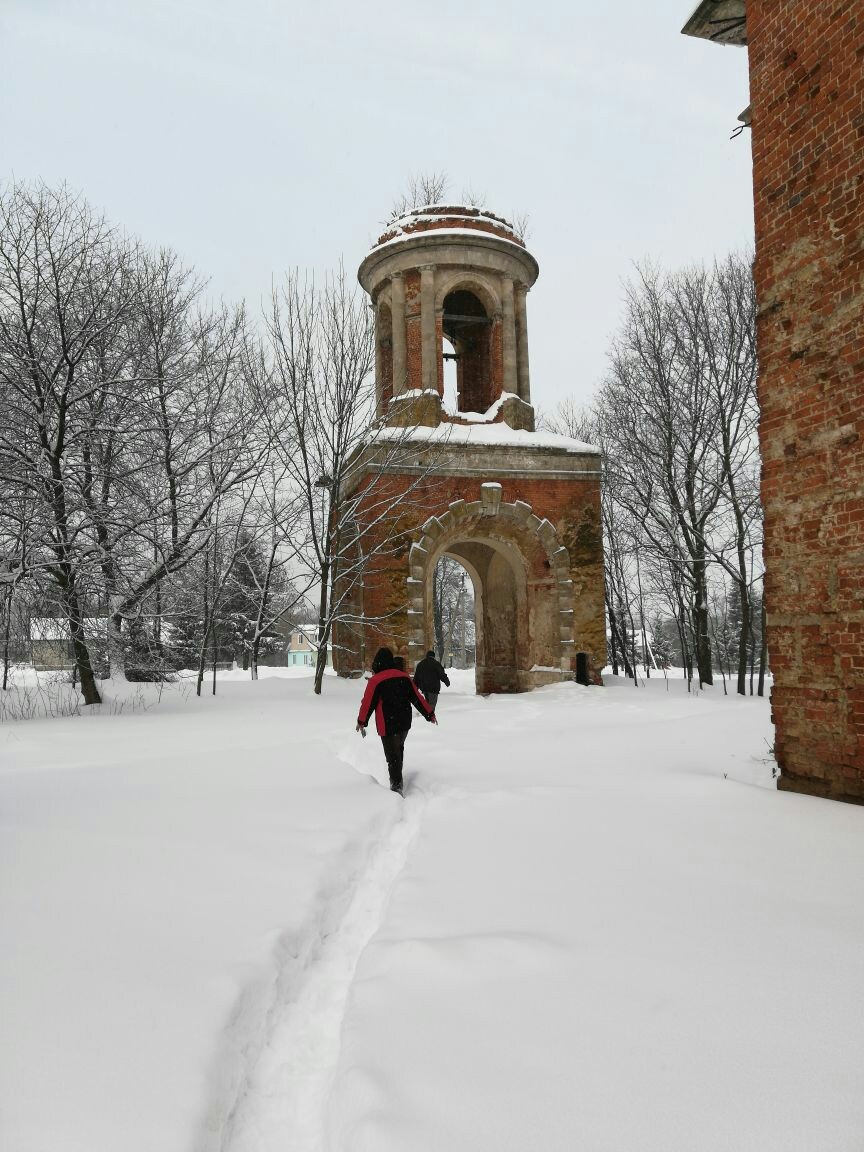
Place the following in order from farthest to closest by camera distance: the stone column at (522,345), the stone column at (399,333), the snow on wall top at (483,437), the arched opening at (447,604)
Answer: the arched opening at (447,604) < the stone column at (522,345) < the stone column at (399,333) < the snow on wall top at (483,437)

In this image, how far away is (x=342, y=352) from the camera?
17391 mm

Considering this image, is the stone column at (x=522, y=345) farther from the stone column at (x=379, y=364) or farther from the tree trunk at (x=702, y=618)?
the tree trunk at (x=702, y=618)

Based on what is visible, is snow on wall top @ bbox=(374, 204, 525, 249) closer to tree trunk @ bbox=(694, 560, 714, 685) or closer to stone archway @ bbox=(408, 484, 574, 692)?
stone archway @ bbox=(408, 484, 574, 692)

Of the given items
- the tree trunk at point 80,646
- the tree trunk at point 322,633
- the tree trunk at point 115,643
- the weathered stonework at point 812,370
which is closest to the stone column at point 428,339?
the tree trunk at point 322,633

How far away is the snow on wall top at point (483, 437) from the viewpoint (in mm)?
18281

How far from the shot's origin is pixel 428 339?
64.3 feet

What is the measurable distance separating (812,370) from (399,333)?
615 inches

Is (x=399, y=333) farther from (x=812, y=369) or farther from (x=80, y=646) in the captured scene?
(x=812, y=369)

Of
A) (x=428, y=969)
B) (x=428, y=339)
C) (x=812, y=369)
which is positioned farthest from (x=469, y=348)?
(x=428, y=969)

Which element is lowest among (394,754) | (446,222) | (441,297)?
(394,754)

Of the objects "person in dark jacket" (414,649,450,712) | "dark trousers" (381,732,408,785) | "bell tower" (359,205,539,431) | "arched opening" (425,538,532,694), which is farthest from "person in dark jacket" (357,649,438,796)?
"bell tower" (359,205,539,431)

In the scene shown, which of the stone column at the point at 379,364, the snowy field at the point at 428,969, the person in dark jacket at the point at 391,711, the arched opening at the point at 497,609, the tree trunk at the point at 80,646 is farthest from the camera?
the stone column at the point at 379,364

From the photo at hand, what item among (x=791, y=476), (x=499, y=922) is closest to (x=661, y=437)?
(x=791, y=476)

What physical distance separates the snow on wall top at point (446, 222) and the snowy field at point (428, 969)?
17.7m
